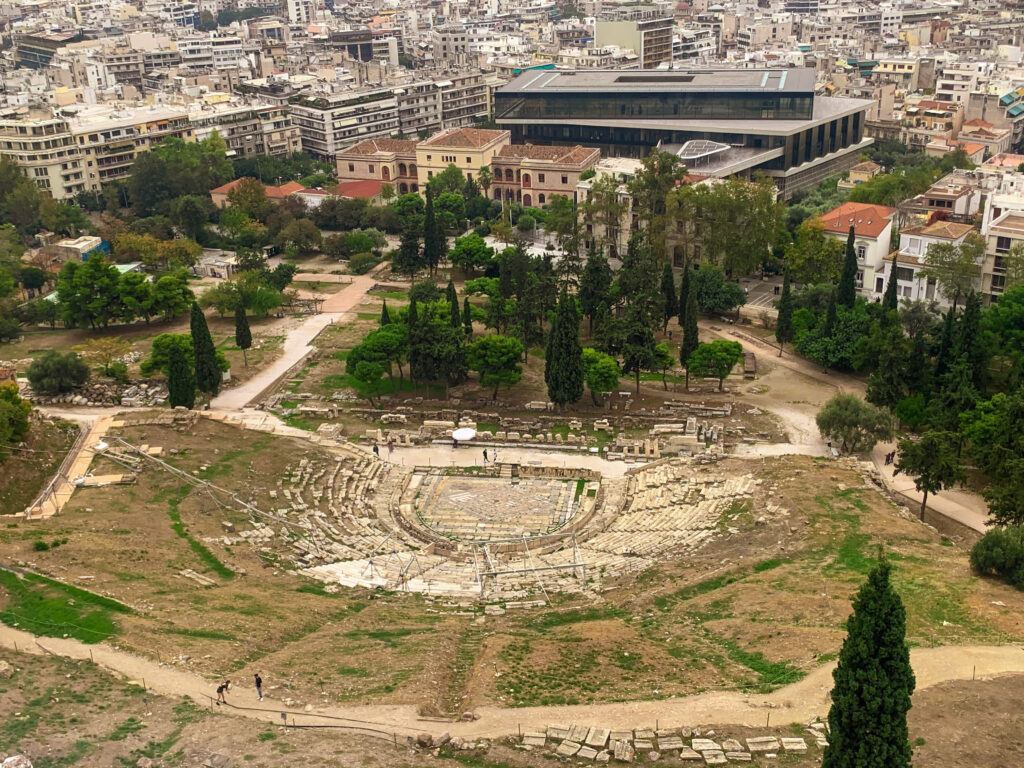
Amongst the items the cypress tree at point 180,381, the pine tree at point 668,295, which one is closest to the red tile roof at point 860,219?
the pine tree at point 668,295

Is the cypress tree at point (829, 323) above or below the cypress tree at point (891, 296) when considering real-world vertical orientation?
below

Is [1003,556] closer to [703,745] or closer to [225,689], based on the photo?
[703,745]

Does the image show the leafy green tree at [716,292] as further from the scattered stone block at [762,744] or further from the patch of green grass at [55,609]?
the patch of green grass at [55,609]

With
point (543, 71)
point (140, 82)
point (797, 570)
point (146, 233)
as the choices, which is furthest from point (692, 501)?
point (140, 82)

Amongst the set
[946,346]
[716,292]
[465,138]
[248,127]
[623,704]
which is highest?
[248,127]

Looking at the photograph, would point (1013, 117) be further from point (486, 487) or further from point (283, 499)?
point (283, 499)

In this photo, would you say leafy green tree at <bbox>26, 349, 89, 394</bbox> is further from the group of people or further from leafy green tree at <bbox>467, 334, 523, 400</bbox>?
the group of people

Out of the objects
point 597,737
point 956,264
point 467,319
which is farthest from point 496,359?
point 597,737
